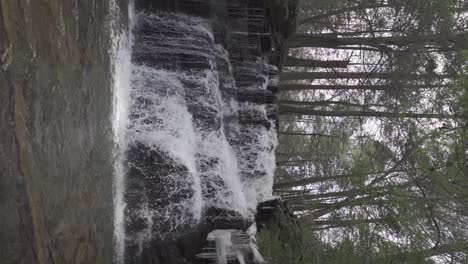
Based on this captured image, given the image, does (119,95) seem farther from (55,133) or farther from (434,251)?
(434,251)

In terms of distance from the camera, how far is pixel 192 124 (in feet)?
14.6

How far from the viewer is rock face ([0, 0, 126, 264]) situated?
225 centimetres

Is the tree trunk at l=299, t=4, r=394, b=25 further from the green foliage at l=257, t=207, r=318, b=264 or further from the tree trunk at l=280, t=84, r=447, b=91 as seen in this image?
the green foliage at l=257, t=207, r=318, b=264

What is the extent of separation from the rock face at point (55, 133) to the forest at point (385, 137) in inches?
71.9

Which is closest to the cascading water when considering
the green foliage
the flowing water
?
the flowing water

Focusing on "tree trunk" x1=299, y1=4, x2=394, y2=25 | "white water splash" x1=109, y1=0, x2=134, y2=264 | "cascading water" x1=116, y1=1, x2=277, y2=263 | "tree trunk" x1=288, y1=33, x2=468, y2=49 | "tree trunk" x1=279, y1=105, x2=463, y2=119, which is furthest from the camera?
"tree trunk" x1=299, y1=4, x2=394, y2=25

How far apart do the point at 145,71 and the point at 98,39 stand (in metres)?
0.85

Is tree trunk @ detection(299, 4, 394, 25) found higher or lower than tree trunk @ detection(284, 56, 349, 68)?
higher

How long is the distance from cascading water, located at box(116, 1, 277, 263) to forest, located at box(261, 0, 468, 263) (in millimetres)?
699

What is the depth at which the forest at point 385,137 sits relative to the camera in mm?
4949

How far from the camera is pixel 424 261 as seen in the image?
4426mm

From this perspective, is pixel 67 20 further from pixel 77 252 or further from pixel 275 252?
pixel 275 252

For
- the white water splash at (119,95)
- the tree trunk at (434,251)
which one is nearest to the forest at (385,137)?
the tree trunk at (434,251)

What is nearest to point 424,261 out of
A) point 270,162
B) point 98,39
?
point 270,162
